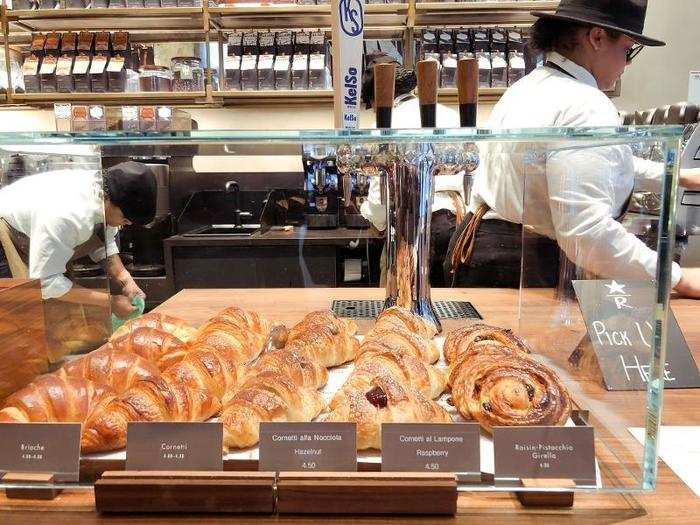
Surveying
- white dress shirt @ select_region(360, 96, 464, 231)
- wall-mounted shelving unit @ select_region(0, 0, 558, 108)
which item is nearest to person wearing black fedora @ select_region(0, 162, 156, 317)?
white dress shirt @ select_region(360, 96, 464, 231)

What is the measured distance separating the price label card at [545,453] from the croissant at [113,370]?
1.57ft

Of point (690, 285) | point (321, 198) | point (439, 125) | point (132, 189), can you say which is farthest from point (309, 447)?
point (439, 125)

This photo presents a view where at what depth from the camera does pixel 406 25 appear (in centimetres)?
309

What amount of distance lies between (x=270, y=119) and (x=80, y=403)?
2.89m

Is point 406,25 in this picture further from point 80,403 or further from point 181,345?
point 80,403

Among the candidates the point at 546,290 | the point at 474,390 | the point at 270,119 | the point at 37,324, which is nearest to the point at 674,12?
the point at 270,119

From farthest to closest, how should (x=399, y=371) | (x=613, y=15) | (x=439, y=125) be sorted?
(x=439, y=125) → (x=613, y=15) → (x=399, y=371)

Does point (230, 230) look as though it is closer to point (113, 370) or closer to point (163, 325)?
point (163, 325)

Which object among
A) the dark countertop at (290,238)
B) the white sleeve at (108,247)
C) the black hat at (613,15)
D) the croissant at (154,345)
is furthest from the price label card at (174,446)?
the black hat at (613,15)

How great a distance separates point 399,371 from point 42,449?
1.50 feet

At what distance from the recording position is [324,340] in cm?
95

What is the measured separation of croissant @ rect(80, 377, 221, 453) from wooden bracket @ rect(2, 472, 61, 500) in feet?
0.16

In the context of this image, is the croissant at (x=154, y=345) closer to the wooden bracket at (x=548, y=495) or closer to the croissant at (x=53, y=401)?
the croissant at (x=53, y=401)

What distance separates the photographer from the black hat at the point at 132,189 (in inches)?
39.9
